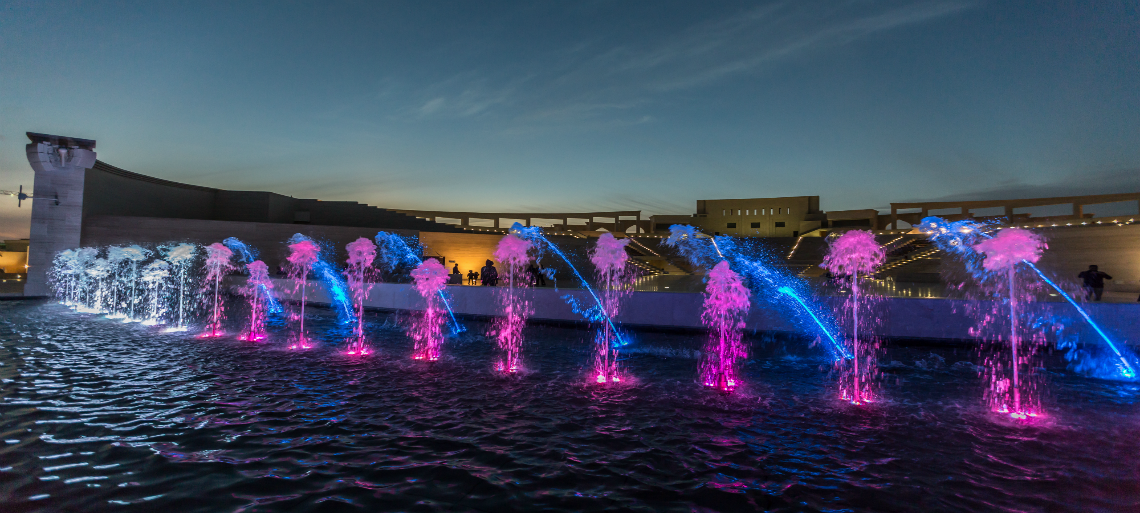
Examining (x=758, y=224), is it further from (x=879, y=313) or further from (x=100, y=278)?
(x=100, y=278)

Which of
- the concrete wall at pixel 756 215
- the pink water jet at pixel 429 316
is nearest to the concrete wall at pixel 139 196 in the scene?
the pink water jet at pixel 429 316

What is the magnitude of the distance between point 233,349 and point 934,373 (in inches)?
441

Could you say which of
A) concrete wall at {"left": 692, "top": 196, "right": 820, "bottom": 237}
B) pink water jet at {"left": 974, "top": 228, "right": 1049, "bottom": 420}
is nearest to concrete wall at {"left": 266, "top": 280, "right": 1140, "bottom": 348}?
pink water jet at {"left": 974, "top": 228, "right": 1049, "bottom": 420}

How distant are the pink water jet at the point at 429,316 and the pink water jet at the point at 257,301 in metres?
3.12

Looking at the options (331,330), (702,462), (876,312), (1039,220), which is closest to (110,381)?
(331,330)

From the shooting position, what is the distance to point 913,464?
4008 mm

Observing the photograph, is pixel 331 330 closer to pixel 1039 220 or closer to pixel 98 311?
pixel 98 311

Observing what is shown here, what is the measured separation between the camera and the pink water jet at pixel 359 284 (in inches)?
383

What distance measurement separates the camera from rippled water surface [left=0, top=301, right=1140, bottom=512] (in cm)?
339

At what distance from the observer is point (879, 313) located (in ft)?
35.3

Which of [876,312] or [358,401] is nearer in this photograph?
[358,401]

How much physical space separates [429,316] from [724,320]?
8.07 meters

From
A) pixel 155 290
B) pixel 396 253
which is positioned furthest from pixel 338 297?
pixel 396 253

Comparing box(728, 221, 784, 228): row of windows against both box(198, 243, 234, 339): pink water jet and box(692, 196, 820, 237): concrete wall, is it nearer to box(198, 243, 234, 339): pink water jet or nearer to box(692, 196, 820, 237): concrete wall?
box(692, 196, 820, 237): concrete wall
